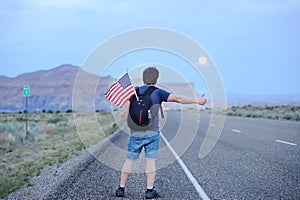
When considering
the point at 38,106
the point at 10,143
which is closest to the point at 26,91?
the point at 10,143

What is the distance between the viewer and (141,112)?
6055mm

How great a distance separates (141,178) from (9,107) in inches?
3422

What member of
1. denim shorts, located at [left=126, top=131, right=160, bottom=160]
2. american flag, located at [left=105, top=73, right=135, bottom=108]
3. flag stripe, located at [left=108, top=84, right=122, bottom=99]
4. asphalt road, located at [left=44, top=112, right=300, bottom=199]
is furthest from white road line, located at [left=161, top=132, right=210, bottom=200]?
flag stripe, located at [left=108, top=84, right=122, bottom=99]

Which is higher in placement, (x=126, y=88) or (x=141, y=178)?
(x=126, y=88)

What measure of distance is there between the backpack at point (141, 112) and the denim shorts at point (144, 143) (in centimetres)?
14

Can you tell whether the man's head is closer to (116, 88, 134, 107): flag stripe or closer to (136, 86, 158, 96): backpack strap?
(136, 86, 158, 96): backpack strap

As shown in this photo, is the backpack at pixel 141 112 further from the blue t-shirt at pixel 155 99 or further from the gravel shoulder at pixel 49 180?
the gravel shoulder at pixel 49 180

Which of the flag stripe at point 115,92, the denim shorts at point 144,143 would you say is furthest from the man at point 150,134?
the flag stripe at point 115,92

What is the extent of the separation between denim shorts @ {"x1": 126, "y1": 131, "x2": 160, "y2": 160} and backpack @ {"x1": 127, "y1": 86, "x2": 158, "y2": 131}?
5.5 inches

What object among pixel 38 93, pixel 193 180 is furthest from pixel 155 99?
pixel 38 93

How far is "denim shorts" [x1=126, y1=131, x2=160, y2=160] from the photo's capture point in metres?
6.29

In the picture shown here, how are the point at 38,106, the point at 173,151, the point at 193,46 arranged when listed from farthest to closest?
the point at 38,106 → the point at 173,151 → the point at 193,46

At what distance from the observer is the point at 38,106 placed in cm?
10175

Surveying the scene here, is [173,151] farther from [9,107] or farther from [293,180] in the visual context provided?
[9,107]
